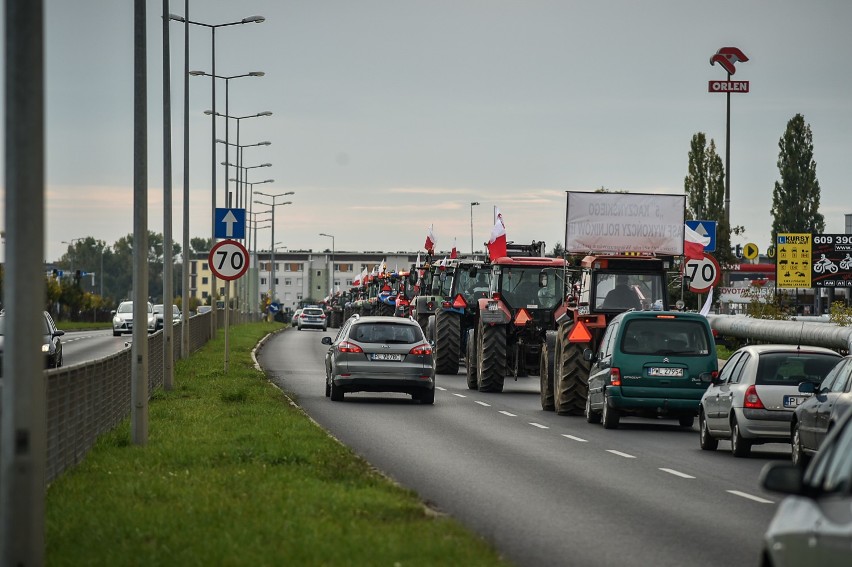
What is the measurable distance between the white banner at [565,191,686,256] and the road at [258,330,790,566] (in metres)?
2.92

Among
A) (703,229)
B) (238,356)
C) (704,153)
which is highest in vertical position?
(704,153)

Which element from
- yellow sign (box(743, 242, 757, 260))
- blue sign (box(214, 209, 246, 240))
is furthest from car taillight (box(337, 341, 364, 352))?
yellow sign (box(743, 242, 757, 260))

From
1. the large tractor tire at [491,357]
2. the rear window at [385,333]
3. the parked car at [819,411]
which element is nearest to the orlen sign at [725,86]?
the large tractor tire at [491,357]

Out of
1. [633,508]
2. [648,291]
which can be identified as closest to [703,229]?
[648,291]

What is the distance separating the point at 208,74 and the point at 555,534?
51.7 m

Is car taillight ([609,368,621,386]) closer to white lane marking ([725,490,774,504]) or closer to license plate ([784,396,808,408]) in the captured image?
license plate ([784,396,808,408])

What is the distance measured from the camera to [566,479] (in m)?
17.0

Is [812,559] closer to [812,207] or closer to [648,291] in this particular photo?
[648,291]

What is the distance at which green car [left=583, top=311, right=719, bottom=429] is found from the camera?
80.8ft

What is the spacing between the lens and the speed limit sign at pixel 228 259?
109 feet

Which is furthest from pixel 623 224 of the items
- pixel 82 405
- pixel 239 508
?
pixel 239 508

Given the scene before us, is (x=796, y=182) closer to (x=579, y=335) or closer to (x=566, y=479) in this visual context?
(x=579, y=335)

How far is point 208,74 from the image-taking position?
62.5 m

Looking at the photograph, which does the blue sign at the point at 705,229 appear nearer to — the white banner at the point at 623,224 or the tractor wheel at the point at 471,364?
the tractor wheel at the point at 471,364
